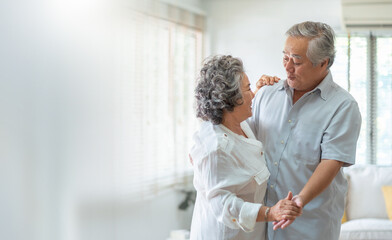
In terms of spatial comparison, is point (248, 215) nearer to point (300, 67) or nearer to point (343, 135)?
point (343, 135)

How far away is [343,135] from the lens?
6.61 feet

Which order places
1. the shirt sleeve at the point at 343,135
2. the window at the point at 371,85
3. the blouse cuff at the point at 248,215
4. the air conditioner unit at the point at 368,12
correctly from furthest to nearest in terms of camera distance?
the window at the point at 371,85, the air conditioner unit at the point at 368,12, the shirt sleeve at the point at 343,135, the blouse cuff at the point at 248,215

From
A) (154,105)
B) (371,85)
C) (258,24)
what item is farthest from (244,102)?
(258,24)

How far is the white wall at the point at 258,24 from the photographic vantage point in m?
5.46

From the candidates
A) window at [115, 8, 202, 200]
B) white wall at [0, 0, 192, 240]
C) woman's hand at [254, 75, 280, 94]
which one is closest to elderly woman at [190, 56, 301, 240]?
woman's hand at [254, 75, 280, 94]

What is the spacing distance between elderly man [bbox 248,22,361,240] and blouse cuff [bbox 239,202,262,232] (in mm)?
296

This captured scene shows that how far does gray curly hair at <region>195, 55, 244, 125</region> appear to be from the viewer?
6.00ft

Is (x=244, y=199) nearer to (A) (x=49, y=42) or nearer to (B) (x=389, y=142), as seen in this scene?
(A) (x=49, y=42)

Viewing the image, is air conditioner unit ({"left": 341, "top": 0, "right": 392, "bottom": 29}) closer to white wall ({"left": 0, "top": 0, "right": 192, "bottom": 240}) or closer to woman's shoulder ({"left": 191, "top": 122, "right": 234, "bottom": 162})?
white wall ({"left": 0, "top": 0, "right": 192, "bottom": 240})

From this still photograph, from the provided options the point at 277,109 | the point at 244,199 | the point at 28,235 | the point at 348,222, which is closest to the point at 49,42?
the point at 28,235

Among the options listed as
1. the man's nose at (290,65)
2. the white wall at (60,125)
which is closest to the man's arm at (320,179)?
the man's nose at (290,65)

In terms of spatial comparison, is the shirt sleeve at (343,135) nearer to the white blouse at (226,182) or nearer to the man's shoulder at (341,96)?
the man's shoulder at (341,96)

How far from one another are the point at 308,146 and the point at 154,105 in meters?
2.57

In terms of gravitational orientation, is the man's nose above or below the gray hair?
below
